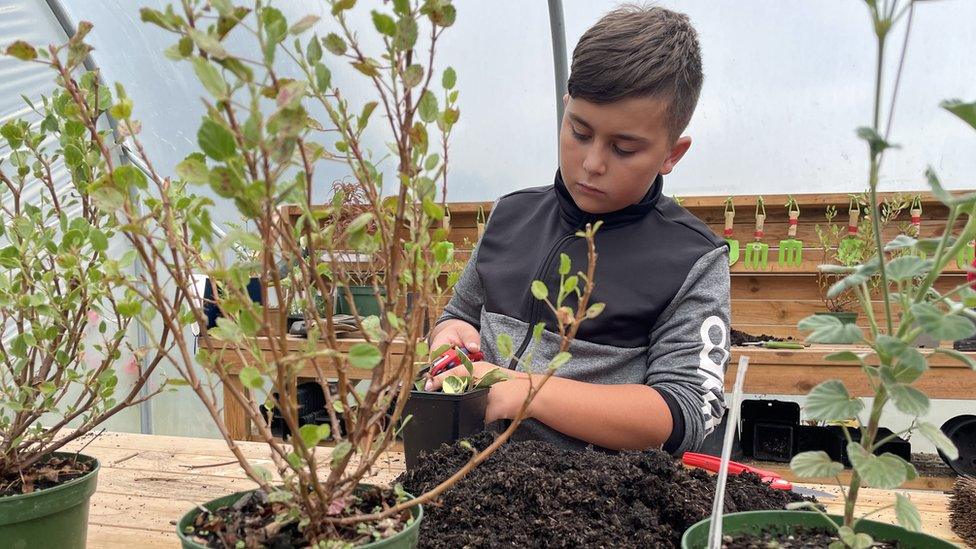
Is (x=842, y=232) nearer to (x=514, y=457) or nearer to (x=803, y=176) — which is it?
(x=803, y=176)

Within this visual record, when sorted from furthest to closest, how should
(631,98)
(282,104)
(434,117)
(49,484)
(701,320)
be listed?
(701,320), (631,98), (49,484), (434,117), (282,104)

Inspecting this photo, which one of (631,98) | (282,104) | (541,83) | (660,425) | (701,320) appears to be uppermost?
(541,83)

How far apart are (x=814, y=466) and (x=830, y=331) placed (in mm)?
86

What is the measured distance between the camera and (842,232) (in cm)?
278

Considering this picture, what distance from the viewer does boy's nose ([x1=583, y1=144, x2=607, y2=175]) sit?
1.10 m

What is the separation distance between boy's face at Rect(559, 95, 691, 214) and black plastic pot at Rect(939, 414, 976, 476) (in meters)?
1.47

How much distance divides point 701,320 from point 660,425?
213mm

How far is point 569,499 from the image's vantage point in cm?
61

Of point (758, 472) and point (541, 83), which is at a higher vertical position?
point (541, 83)

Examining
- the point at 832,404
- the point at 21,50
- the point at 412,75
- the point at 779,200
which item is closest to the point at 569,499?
the point at 832,404

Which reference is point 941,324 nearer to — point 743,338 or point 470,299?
point 470,299

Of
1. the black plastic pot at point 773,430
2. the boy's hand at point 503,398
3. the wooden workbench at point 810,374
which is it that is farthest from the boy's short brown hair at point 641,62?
the black plastic pot at point 773,430

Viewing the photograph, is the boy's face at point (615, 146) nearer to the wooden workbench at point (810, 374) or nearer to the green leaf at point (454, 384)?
the green leaf at point (454, 384)

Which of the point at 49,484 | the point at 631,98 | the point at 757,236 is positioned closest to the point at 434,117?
the point at 49,484
